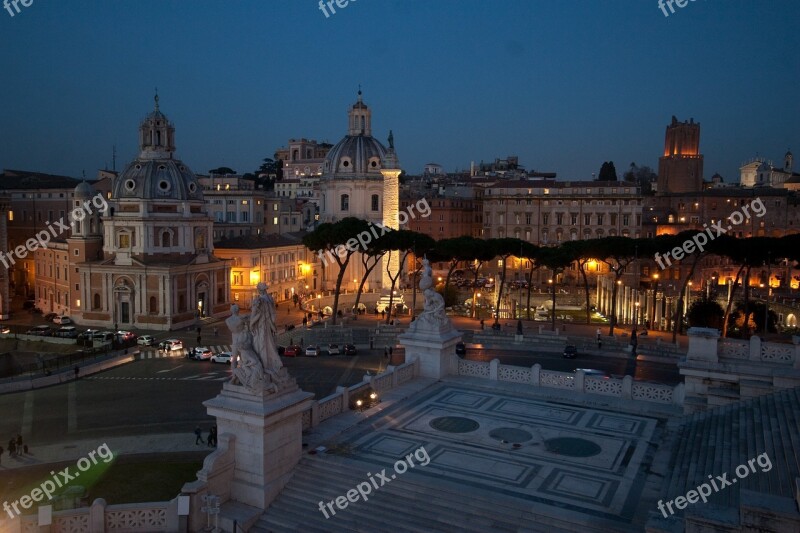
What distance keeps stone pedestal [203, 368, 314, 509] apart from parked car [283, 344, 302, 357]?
87.6 ft

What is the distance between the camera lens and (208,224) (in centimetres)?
6066

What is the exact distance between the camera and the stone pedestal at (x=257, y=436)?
1345cm

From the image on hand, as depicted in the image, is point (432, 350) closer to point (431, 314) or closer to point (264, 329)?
point (431, 314)

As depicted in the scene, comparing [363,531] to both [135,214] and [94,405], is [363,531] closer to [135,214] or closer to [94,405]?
[94,405]

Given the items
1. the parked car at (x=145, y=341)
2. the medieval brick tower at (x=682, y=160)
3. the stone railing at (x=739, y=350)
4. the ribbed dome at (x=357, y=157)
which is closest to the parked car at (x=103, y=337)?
the parked car at (x=145, y=341)

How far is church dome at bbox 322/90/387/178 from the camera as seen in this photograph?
7119cm

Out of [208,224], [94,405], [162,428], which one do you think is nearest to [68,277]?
[208,224]

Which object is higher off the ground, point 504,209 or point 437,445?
point 504,209

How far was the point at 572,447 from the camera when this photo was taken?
16.0m

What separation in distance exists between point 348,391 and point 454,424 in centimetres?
314

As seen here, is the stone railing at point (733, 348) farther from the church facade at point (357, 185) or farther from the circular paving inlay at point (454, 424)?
the church facade at point (357, 185)

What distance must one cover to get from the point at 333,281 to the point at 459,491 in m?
61.9

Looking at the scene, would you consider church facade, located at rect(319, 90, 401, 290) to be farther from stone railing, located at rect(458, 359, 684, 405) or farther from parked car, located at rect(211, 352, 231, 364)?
stone railing, located at rect(458, 359, 684, 405)

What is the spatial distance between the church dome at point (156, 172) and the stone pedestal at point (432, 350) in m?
42.3
